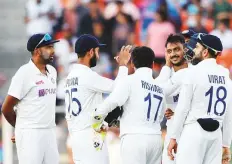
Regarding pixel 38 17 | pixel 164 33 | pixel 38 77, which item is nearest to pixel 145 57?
pixel 38 77

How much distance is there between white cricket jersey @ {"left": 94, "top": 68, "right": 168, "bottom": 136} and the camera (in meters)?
9.73

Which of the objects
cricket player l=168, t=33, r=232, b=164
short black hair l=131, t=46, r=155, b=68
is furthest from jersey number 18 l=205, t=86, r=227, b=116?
short black hair l=131, t=46, r=155, b=68

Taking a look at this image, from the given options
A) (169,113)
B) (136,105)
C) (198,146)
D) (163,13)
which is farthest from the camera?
(163,13)

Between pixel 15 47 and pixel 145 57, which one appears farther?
pixel 15 47

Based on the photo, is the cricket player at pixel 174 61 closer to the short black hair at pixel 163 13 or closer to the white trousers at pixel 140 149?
the white trousers at pixel 140 149

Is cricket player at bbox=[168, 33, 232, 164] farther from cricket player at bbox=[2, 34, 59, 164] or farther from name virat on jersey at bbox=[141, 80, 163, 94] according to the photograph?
cricket player at bbox=[2, 34, 59, 164]

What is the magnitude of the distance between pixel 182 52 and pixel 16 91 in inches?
83.2

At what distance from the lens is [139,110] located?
386 inches

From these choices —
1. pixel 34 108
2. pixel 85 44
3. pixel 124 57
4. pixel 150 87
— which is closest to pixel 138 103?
pixel 150 87

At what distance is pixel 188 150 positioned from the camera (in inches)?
373

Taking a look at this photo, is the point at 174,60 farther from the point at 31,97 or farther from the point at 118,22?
the point at 118,22

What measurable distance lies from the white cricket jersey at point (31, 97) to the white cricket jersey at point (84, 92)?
456 mm

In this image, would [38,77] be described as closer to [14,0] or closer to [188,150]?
[188,150]

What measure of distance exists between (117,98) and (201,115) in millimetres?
973
